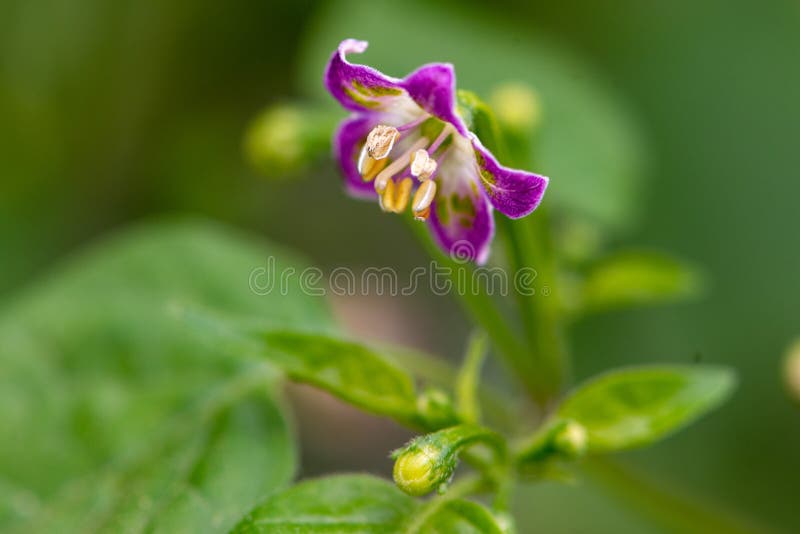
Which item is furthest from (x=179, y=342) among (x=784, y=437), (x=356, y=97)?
(x=784, y=437)

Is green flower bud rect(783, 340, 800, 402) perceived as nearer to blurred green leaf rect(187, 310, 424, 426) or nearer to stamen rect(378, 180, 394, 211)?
blurred green leaf rect(187, 310, 424, 426)

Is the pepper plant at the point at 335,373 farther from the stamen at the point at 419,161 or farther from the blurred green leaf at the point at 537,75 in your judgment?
the blurred green leaf at the point at 537,75

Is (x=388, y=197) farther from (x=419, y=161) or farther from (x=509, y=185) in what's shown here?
(x=509, y=185)

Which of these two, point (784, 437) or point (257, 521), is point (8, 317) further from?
point (784, 437)

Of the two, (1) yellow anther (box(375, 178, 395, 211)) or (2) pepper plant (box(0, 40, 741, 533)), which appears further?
(1) yellow anther (box(375, 178, 395, 211))

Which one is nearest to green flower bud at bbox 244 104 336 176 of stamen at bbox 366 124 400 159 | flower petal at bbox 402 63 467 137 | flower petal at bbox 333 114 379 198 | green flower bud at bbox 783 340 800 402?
flower petal at bbox 333 114 379 198

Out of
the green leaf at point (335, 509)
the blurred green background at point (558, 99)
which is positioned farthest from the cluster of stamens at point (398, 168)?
the blurred green background at point (558, 99)

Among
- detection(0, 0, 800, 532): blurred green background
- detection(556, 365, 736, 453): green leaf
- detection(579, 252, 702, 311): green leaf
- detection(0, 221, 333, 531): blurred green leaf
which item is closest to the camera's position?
detection(556, 365, 736, 453): green leaf
